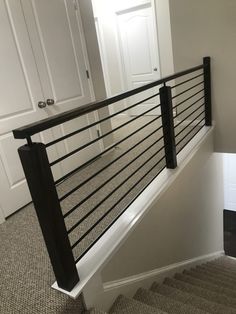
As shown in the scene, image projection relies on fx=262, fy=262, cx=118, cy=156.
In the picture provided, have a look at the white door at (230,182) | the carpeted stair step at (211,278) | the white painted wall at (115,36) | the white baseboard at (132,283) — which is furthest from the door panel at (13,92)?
the white door at (230,182)

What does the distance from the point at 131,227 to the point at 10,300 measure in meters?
0.77

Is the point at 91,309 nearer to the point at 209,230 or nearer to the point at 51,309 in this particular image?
the point at 51,309

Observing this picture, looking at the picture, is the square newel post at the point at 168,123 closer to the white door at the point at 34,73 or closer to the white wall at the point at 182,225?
the white wall at the point at 182,225

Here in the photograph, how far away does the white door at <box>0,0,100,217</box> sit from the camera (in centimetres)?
206

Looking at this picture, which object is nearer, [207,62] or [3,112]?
[3,112]

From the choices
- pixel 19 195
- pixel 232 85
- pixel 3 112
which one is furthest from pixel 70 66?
pixel 232 85

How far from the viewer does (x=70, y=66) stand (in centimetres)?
263

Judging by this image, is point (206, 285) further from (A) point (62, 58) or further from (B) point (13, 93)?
(A) point (62, 58)

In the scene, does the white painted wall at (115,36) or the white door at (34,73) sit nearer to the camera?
the white door at (34,73)

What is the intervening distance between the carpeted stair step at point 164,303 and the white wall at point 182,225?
0.15m

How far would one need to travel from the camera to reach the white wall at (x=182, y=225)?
1.76m

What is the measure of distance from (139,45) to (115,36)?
49cm

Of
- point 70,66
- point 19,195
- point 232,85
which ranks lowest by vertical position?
point 19,195

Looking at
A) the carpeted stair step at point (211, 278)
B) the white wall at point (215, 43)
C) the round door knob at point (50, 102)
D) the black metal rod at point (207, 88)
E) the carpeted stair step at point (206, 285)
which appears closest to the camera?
the carpeted stair step at point (206, 285)
